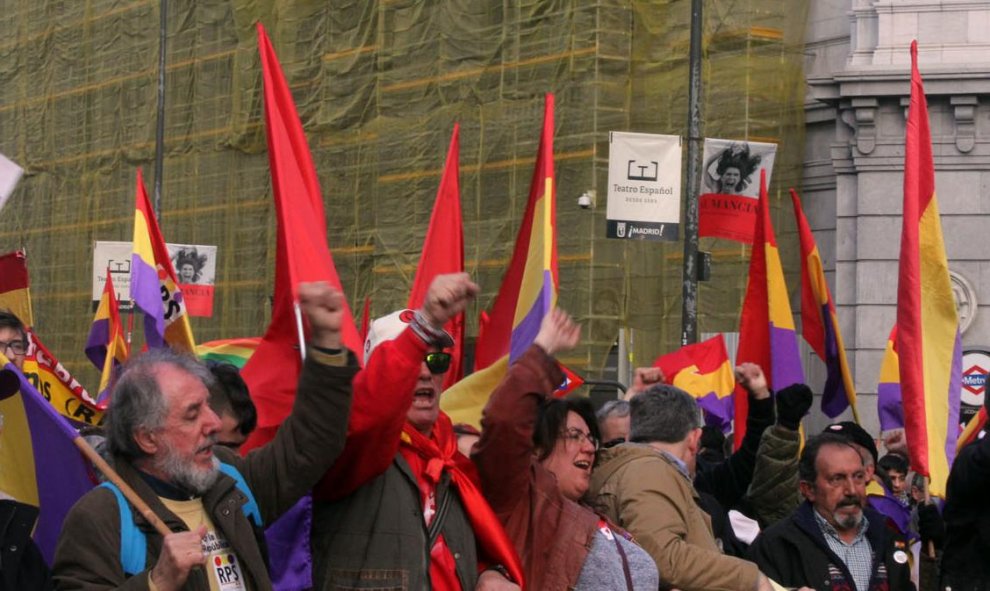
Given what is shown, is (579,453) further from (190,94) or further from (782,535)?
(190,94)

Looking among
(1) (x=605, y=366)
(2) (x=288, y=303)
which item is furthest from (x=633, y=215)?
(2) (x=288, y=303)

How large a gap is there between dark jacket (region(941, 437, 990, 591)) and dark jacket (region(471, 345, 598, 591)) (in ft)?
4.59

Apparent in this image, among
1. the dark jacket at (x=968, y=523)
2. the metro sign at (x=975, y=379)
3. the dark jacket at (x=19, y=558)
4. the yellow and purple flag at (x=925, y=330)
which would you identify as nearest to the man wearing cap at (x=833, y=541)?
the yellow and purple flag at (x=925, y=330)

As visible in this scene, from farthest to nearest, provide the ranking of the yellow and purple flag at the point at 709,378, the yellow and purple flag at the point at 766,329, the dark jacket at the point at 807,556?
the yellow and purple flag at the point at 709,378, the yellow and purple flag at the point at 766,329, the dark jacket at the point at 807,556

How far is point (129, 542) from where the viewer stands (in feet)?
14.4

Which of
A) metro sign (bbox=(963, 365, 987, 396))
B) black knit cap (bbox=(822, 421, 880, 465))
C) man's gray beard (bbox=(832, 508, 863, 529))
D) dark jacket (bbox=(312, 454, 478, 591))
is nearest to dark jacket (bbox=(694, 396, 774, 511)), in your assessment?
black knit cap (bbox=(822, 421, 880, 465))

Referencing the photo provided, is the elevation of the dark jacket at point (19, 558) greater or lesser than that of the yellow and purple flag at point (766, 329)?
lesser

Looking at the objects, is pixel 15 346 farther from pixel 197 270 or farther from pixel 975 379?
pixel 197 270

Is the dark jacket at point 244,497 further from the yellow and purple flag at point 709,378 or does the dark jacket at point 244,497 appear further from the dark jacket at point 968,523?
the yellow and purple flag at point 709,378

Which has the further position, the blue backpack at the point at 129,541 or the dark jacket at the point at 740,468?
the dark jacket at the point at 740,468

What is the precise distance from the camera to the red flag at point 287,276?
5789mm

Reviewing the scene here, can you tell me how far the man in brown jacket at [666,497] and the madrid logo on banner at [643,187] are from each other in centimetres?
1070

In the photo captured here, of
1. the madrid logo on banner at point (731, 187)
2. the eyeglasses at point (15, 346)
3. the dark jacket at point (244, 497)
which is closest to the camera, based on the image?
the dark jacket at point (244, 497)

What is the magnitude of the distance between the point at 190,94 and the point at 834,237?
1226 centimetres
